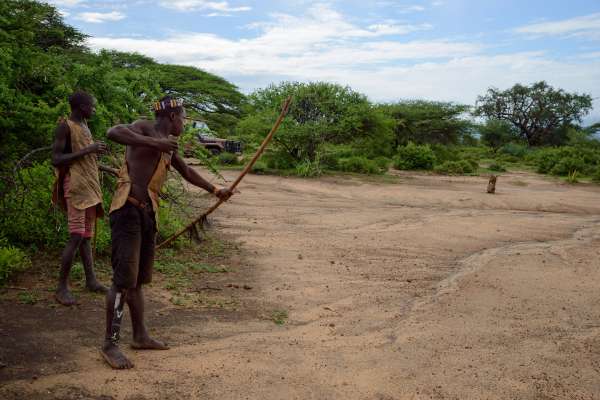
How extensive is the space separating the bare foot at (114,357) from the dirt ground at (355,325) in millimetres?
54

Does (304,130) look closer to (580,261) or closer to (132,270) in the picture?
(580,261)

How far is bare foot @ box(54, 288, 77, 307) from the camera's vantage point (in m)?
4.66

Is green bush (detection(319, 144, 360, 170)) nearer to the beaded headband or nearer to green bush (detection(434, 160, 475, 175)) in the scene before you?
green bush (detection(434, 160, 475, 175))

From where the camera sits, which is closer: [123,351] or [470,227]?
[123,351]

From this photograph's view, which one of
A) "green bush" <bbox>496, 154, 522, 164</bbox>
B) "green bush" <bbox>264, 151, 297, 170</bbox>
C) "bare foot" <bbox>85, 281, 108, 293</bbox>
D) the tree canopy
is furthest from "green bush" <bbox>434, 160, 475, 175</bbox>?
"bare foot" <bbox>85, 281, 108, 293</bbox>

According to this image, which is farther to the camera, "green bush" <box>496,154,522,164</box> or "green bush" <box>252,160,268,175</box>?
"green bush" <box>496,154,522,164</box>

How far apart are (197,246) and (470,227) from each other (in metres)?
4.83

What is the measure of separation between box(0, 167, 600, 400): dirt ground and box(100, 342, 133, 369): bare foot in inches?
2.1

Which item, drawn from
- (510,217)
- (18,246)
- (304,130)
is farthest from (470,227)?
(304,130)

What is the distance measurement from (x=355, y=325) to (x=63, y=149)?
2795 mm

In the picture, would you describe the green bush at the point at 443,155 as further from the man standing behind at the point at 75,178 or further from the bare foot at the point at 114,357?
the bare foot at the point at 114,357

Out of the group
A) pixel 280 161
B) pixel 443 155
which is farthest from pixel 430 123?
pixel 280 161

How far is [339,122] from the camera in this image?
17.8 m

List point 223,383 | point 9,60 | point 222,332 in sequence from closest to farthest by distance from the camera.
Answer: point 223,383 < point 222,332 < point 9,60
